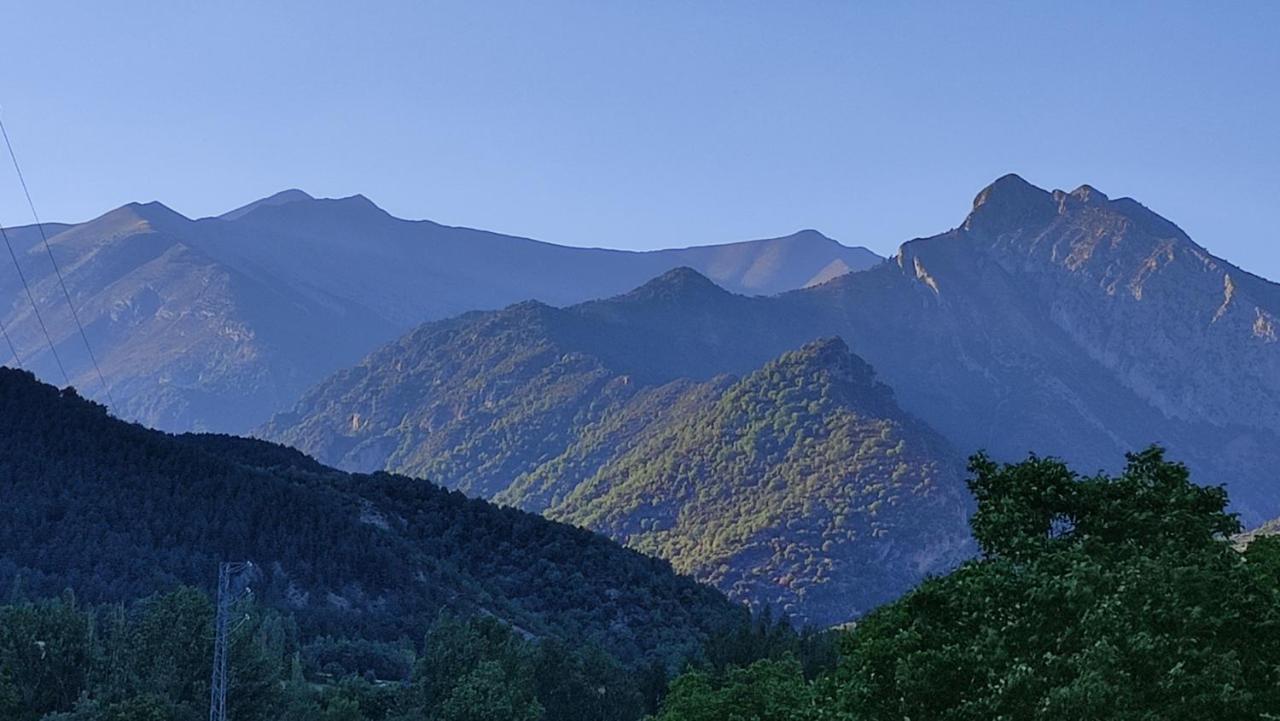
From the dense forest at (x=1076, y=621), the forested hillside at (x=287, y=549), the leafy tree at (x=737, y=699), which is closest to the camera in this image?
the dense forest at (x=1076, y=621)

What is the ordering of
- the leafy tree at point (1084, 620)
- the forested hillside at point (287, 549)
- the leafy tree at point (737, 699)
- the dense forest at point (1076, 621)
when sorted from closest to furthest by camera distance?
the leafy tree at point (1084, 620) < the dense forest at point (1076, 621) < the leafy tree at point (737, 699) < the forested hillside at point (287, 549)

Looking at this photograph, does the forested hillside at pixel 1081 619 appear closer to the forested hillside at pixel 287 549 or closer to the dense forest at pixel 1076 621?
the dense forest at pixel 1076 621

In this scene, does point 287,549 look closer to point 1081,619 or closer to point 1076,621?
point 1076,621

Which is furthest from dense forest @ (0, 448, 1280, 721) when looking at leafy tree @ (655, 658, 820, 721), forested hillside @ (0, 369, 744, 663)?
forested hillside @ (0, 369, 744, 663)

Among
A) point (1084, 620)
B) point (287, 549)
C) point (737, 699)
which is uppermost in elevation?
point (1084, 620)

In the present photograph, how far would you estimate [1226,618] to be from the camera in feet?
126

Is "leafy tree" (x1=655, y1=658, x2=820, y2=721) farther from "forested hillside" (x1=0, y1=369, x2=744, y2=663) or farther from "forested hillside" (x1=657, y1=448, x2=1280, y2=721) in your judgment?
"forested hillside" (x1=0, y1=369, x2=744, y2=663)

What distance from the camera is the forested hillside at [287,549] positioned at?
4820 inches

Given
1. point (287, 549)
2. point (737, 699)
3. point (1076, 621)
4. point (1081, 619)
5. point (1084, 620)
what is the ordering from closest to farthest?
point (1084, 620)
point (1081, 619)
point (1076, 621)
point (737, 699)
point (287, 549)

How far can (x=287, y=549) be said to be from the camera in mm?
133250

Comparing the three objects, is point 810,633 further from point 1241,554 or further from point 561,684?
point 1241,554

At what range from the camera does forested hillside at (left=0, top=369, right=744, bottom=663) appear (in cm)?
12244

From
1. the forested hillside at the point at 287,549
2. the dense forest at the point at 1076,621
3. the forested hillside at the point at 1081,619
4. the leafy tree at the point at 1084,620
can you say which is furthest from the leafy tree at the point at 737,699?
the forested hillside at the point at 287,549

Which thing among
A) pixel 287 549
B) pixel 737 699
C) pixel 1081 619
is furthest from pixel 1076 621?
→ pixel 287 549
